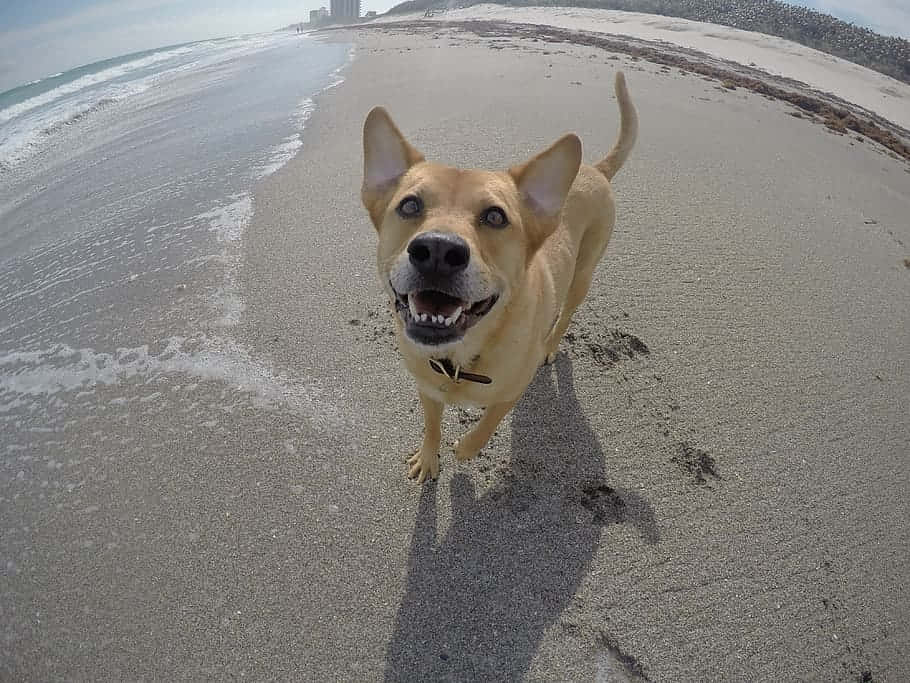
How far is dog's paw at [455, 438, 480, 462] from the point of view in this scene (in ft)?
8.33

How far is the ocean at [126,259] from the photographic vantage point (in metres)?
3.16

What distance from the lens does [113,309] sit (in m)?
3.85

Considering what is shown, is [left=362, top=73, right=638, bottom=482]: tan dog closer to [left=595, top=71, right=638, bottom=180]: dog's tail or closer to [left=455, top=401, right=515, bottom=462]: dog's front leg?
[left=455, top=401, right=515, bottom=462]: dog's front leg

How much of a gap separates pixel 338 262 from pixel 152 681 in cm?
318

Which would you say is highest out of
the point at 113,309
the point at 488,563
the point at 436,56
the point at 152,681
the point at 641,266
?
the point at 436,56

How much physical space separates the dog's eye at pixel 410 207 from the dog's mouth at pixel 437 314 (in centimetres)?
38

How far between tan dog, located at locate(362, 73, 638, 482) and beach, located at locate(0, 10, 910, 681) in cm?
61

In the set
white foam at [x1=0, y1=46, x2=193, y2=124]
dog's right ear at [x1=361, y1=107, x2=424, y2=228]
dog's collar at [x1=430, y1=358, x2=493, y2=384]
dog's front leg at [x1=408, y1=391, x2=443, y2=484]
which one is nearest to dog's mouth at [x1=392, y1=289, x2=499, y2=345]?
dog's collar at [x1=430, y1=358, x2=493, y2=384]

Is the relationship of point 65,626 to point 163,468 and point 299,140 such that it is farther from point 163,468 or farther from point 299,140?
point 299,140

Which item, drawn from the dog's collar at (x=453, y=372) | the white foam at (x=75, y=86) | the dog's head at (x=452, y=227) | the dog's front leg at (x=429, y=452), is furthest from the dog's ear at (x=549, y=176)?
the white foam at (x=75, y=86)

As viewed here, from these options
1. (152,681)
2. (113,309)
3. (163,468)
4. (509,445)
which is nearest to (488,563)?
(509,445)

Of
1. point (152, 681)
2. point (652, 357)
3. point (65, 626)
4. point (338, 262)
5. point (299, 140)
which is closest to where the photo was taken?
point (152, 681)

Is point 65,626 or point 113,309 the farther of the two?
point 113,309

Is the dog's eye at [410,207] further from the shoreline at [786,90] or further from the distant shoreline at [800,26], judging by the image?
the distant shoreline at [800,26]
